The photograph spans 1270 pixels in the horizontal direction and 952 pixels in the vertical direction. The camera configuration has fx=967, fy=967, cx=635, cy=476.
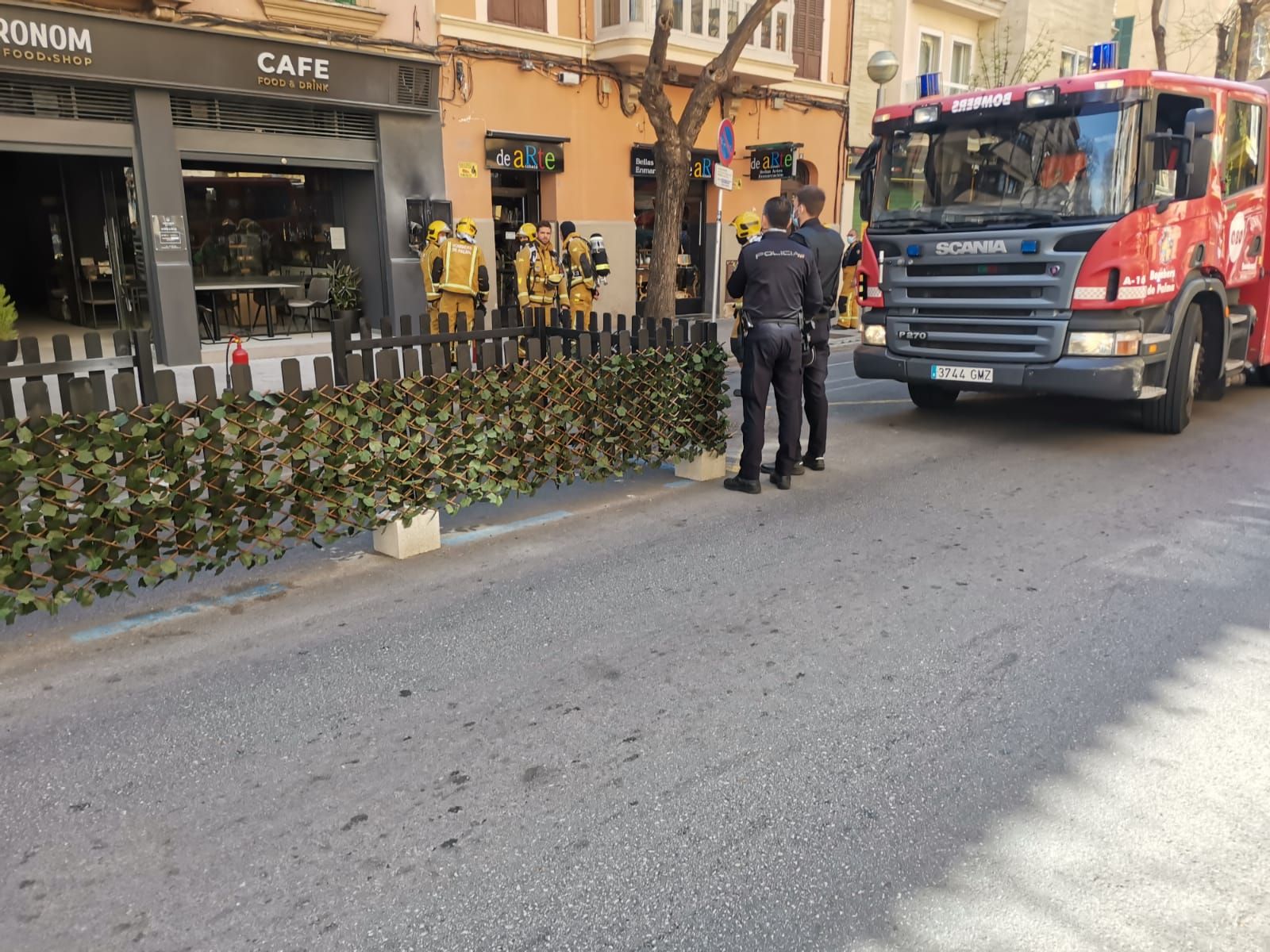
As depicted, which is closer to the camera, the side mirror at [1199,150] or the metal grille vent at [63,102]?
the side mirror at [1199,150]

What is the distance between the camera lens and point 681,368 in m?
6.51

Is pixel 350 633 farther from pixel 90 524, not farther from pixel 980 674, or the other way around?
pixel 980 674

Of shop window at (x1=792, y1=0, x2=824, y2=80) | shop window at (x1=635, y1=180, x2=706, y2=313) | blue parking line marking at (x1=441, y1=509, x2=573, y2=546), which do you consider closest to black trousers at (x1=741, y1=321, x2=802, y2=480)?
blue parking line marking at (x1=441, y1=509, x2=573, y2=546)

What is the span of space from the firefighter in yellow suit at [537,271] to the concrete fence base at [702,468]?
5.99m

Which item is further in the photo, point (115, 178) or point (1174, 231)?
point (115, 178)

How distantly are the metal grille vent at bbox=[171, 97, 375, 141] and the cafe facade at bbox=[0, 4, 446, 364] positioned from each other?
0.02 metres

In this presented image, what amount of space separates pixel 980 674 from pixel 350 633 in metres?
2.68

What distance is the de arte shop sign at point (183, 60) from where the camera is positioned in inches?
444

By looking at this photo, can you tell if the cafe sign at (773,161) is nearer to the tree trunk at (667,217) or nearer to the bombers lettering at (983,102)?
the tree trunk at (667,217)

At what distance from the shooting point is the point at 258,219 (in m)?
14.9

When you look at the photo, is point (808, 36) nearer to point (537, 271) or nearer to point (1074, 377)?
point (537, 271)

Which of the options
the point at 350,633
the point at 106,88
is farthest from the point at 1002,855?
the point at 106,88

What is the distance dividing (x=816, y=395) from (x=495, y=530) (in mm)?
2639

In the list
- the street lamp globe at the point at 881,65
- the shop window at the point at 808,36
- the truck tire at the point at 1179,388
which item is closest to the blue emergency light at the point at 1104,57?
the truck tire at the point at 1179,388
